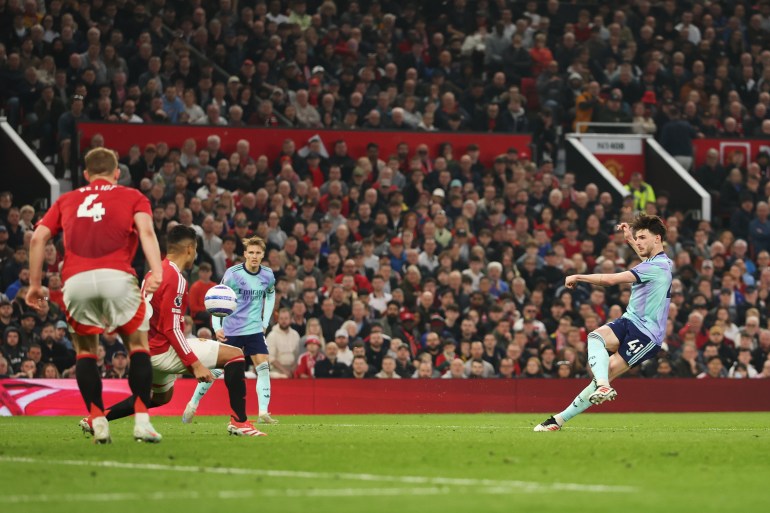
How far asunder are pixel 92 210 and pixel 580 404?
5.56m

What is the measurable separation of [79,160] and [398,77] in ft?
25.6

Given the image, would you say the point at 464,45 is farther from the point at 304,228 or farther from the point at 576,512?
the point at 576,512

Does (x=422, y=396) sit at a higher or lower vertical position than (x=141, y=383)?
lower

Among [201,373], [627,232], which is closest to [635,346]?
[627,232]

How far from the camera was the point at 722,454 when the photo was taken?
11.1 m

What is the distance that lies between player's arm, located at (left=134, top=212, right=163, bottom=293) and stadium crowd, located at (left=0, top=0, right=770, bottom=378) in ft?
32.4

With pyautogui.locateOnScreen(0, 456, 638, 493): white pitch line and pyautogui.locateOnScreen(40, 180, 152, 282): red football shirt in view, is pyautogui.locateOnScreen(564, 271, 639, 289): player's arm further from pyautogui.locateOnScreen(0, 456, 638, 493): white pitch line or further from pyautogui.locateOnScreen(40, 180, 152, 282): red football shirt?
pyautogui.locateOnScreen(0, 456, 638, 493): white pitch line

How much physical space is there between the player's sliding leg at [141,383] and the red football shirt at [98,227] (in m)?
0.63

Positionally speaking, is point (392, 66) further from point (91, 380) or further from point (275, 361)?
point (91, 380)

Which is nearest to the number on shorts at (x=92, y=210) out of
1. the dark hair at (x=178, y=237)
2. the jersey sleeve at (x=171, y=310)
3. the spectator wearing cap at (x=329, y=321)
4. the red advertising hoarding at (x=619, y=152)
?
the jersey sleeve at (x=171, y=310)

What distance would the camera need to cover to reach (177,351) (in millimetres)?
12172

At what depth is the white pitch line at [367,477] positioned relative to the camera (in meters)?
8.36

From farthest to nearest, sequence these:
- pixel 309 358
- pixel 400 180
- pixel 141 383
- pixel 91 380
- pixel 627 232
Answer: pixel 400 180, pixel 309 358, pixel 627 232, pixel 141 383, pixel 91 380

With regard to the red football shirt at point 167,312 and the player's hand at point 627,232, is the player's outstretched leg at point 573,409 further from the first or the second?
the red football shirt at point 167,312
